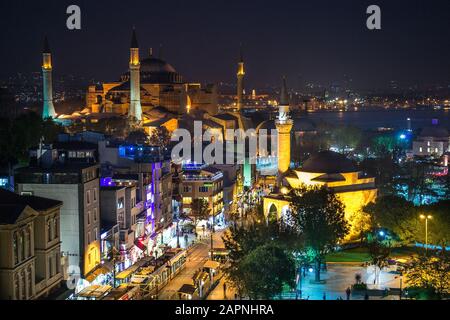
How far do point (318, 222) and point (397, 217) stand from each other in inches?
124

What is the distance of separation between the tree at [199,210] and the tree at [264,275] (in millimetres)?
9743

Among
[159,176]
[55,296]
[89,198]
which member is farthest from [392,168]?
[55,296]

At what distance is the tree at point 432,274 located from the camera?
13.0 meters

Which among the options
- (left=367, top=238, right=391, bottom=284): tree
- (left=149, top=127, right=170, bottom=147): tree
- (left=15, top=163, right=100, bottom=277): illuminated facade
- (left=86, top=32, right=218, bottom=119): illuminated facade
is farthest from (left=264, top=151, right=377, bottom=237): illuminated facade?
(left=86, top=32, right=218, bottom=119): illuminated facade

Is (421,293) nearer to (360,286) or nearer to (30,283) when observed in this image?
(360,286)

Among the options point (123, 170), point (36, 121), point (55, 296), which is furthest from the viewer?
point (36, 121)

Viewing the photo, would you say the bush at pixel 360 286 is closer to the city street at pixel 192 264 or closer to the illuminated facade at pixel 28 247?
the city street at pixel 192 264

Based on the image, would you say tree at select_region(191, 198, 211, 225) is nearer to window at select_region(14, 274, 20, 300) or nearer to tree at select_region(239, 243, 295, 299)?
tree at select_region(239, 243, 295, 299)

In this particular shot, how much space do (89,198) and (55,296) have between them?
3289 millimetres

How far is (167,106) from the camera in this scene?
47.3 m

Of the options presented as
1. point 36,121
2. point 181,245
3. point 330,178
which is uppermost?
point 36,121
